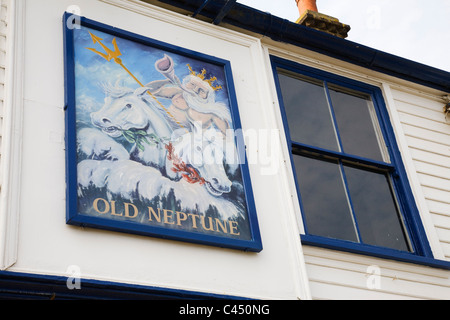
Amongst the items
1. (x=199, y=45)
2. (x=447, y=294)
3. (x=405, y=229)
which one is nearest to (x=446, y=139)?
(x=405, y=229)

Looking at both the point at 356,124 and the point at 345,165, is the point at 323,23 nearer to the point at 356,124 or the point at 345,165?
the point at 356,124

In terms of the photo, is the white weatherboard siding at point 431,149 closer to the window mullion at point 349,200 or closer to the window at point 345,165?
the window at point 345,165

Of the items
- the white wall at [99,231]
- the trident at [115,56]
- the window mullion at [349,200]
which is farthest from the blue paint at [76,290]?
the window mullion at [349,200]

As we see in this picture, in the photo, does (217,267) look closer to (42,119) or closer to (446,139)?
(42,119)

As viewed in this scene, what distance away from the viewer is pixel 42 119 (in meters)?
5.25

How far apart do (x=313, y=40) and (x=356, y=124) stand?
1058 mm

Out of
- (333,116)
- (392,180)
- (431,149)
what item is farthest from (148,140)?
(431,149)

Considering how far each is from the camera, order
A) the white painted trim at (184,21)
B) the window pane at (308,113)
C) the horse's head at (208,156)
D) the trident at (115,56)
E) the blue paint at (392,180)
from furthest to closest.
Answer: the window pane at (308,113) < the white painted trim at (184,21) < the blue paint at (392,180) < the trident at (115,56) < the horse's head at (208,156)

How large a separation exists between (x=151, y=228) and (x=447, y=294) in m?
3.12

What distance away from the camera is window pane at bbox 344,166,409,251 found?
6.82m

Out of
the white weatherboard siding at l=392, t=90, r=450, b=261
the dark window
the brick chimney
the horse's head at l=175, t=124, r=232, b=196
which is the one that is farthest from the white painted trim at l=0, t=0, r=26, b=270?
the white weatherboard siding at l=392, t=90, r=450, b=261

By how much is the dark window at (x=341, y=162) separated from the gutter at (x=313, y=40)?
0.32 m

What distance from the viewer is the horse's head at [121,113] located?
18.2 feet

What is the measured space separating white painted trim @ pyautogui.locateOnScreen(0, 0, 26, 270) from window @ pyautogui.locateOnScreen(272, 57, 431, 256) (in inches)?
101
